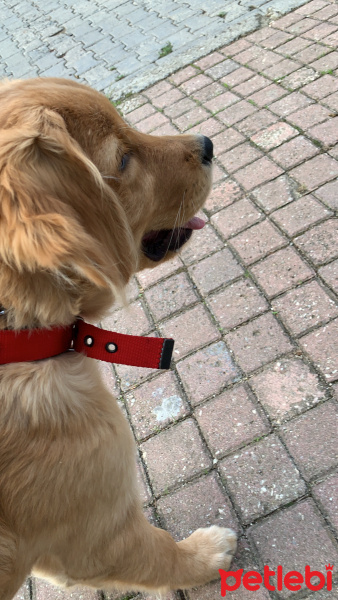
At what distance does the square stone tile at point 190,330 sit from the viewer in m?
3.10

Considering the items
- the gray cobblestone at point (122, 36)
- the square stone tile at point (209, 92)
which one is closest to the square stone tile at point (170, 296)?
the square stone tile at point (209, 92)

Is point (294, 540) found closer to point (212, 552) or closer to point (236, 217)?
point (212, 552)

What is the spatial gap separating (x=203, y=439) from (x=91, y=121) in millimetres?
1809

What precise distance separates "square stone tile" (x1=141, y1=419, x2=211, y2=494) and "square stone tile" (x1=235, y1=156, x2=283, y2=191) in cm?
213

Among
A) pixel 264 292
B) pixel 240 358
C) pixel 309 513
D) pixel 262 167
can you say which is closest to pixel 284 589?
pixel 309 513

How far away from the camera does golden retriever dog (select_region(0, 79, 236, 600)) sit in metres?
1.44

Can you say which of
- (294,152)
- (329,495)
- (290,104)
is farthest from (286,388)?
(290,104)

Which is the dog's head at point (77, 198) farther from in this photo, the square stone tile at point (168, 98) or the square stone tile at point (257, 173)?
the square stone tile at point (168, 98)

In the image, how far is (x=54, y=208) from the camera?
146 centimetres

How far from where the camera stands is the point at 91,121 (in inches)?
72.4

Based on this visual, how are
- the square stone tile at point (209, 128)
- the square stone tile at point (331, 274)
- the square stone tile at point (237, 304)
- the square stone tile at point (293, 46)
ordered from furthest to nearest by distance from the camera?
the square stone tile at point (293, 46) → the square stone tile at point (209, 128) → the square stone tile at point (237, 304) → the square stone tile at point (331, 274)

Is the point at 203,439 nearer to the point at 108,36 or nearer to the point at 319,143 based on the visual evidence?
the point at 319,143

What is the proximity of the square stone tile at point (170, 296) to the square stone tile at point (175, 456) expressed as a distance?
928 millimetres

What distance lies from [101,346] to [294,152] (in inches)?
110
